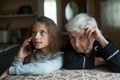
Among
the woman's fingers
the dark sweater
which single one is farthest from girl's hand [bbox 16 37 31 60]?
the woman's fingers

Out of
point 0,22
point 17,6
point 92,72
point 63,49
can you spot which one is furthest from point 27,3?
point 92,72

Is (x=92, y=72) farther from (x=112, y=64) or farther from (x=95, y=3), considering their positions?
(x=95, y=3)

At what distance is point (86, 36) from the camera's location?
1.07 m

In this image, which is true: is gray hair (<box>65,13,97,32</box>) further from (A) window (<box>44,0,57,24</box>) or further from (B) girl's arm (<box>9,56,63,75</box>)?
(A) window (<box>44,0,57,24</box>)

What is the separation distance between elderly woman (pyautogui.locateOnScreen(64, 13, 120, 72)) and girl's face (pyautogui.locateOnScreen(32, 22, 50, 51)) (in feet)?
0.41

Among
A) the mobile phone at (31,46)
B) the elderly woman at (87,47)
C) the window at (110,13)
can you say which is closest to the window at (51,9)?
the window at (110,13)

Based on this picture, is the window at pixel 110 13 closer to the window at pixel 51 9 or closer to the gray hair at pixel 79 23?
the window at pixel 51 9

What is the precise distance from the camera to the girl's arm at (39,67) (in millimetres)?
1096

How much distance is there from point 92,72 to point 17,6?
2.41m

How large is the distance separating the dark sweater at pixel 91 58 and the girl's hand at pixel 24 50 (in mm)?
214

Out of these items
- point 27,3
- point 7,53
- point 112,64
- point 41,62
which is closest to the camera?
point 112,64

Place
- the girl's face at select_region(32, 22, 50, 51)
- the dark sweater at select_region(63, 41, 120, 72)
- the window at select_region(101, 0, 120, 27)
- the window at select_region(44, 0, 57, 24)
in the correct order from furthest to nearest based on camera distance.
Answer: the window at select_region(44, 0, 57, 24) < the window at select_region(101, 0, 120, 27) < the girl's face at select_region(32, 22, 50, 51) < the dark sweater at select_region(63, 41, 120, 72)

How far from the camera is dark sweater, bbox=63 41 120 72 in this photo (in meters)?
1.04

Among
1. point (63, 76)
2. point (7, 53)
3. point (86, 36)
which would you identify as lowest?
point (7, 53)
